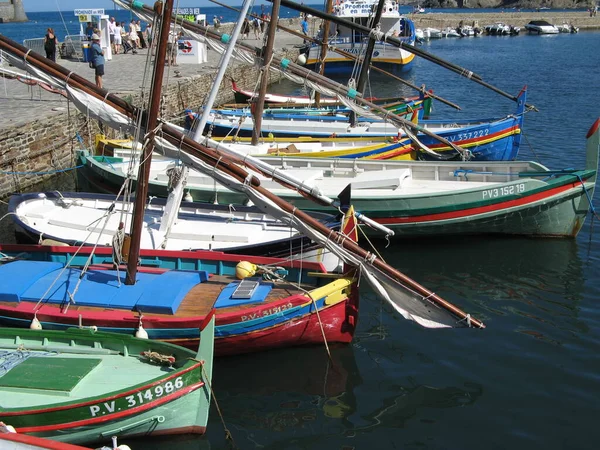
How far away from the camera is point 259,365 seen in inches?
480

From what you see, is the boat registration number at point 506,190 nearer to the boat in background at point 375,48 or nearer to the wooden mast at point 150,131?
the wooden mast at point 150,131

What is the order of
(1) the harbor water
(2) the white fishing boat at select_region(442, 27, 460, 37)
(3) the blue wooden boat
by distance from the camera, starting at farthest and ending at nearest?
(2) the white fishing boat at select_region(442, 27, 460, 37) → (3) the blue wooden boat → (1) the harbor water

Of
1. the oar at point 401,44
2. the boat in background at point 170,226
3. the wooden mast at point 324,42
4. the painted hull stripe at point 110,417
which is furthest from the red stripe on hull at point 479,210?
the wooden mast at point 324,42

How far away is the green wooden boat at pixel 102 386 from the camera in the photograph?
29.9 ft

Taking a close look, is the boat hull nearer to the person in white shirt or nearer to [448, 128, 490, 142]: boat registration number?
[448, 128, 490, 142]: boat registration number

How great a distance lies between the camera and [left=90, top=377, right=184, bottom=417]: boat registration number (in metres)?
9.12

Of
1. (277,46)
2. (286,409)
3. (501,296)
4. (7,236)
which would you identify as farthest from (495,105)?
(286,409)

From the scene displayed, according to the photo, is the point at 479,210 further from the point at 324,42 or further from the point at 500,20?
the point at 500,20

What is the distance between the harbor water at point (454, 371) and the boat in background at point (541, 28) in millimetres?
84624

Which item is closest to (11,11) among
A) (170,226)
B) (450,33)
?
(450,33)

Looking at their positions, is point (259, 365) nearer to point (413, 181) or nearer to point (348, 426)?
point (348, 426)

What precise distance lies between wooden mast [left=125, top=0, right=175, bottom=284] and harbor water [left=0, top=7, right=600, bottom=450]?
2.68 meters

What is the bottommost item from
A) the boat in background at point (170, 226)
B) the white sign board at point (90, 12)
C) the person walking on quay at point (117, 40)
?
the boat in background at point (170, 226)

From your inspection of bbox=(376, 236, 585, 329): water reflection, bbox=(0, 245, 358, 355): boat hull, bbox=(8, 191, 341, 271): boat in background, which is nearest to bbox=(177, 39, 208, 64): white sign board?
bbox=(8, 191, 341, 271): boat in background
